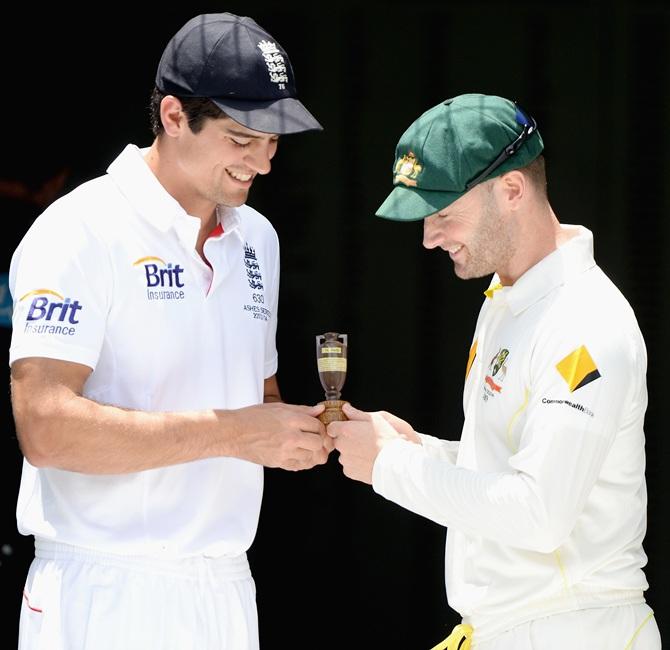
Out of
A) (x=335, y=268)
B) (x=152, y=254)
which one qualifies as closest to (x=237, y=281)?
(x=152, y=254)

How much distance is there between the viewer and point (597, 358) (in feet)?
8.27

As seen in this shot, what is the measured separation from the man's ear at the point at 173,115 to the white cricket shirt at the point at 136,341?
10cm

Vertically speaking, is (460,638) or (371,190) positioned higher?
(371,190)

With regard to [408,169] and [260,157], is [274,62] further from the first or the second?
[408,169]

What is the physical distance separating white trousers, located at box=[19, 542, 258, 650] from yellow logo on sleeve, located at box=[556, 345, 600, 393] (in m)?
0.92

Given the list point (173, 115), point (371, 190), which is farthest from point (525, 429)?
point (371, 190)

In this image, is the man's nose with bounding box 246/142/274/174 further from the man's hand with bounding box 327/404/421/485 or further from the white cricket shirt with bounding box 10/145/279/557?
the man's hand with bounding box 327/404/421/485

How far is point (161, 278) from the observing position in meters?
→ 2.86

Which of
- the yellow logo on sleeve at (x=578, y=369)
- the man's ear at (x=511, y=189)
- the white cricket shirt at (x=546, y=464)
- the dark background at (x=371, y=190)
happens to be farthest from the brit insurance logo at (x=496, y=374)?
the dark background at (x=371, y=190)

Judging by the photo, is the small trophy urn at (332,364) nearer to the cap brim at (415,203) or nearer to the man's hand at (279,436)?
the man's hand at (279,436)

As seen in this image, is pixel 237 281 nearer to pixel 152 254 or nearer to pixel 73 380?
pixel 152 254

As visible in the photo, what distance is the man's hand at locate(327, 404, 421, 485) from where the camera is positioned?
2830 millimetres

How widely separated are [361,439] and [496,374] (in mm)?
336

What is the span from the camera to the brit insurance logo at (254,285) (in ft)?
10.1
